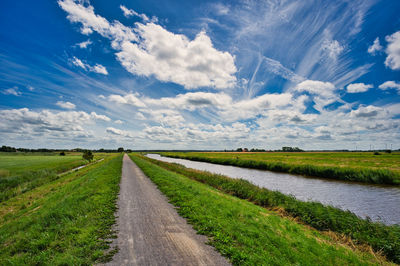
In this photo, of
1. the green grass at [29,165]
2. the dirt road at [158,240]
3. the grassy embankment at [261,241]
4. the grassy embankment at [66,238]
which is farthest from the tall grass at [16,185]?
the grassy embankment at [261,241]

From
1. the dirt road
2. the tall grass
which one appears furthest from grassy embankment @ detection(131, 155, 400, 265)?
the tall grass

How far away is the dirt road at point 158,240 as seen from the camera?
523 cm

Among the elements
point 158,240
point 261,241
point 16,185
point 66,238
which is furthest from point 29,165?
point 261,241

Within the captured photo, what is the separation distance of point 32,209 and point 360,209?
25671 mm

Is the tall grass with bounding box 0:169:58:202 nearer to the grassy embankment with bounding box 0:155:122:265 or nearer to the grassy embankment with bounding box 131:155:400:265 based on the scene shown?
the grassy embankment with bounding box 0:155:122:265

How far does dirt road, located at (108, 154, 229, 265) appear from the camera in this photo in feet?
17.2

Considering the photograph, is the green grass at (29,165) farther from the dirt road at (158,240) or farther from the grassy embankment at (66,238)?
the dirt road at (158,240)

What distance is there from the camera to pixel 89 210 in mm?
9484

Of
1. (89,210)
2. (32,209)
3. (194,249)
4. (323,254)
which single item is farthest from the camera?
(32,209)

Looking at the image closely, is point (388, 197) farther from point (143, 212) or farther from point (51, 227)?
point (51, 227)

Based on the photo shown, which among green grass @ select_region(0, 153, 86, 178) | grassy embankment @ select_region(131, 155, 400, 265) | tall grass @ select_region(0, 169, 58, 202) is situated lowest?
tall grass @ select_region(0, 169, 58, 202)

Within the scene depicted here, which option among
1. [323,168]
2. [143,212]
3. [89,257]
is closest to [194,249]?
[89,257]

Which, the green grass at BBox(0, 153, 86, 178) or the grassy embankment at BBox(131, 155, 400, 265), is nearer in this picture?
the grassy embankment at BBox(131, 155, 400, 265)

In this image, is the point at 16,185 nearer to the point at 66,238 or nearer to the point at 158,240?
the point at 66,238
